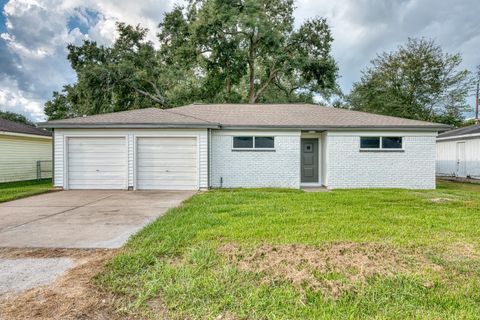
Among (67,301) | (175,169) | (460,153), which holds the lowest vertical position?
(67,301)

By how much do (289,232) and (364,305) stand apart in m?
2.10

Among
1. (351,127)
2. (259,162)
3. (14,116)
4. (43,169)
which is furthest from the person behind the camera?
(14,116)

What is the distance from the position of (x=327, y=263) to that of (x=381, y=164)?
8944 mm

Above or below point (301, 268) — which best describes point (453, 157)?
above

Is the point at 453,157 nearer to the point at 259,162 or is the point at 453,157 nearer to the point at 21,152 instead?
the point at 259,162

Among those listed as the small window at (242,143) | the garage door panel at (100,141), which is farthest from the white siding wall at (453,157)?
the garage door panel at (100,141)

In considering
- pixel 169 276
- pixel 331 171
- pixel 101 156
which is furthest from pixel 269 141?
pixel 169 276

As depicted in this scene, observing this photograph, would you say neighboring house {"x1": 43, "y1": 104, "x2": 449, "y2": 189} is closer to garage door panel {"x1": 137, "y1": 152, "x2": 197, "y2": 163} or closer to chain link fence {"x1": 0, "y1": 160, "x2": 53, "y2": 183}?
garage door panel {"x1": 137, "y1": 152, "x2": 197, "y2": 163}

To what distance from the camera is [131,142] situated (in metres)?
10.3

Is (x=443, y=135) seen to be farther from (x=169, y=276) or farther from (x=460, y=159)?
(x=169, y=276)

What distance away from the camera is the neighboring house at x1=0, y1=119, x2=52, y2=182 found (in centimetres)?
1320

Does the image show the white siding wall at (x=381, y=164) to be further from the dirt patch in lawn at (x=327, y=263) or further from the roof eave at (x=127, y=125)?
the dirt patch in lawn at (x=327, y=263)

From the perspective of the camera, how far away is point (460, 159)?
15555 mm

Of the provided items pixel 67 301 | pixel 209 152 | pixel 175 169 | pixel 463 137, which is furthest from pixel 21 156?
pixel 463 137
